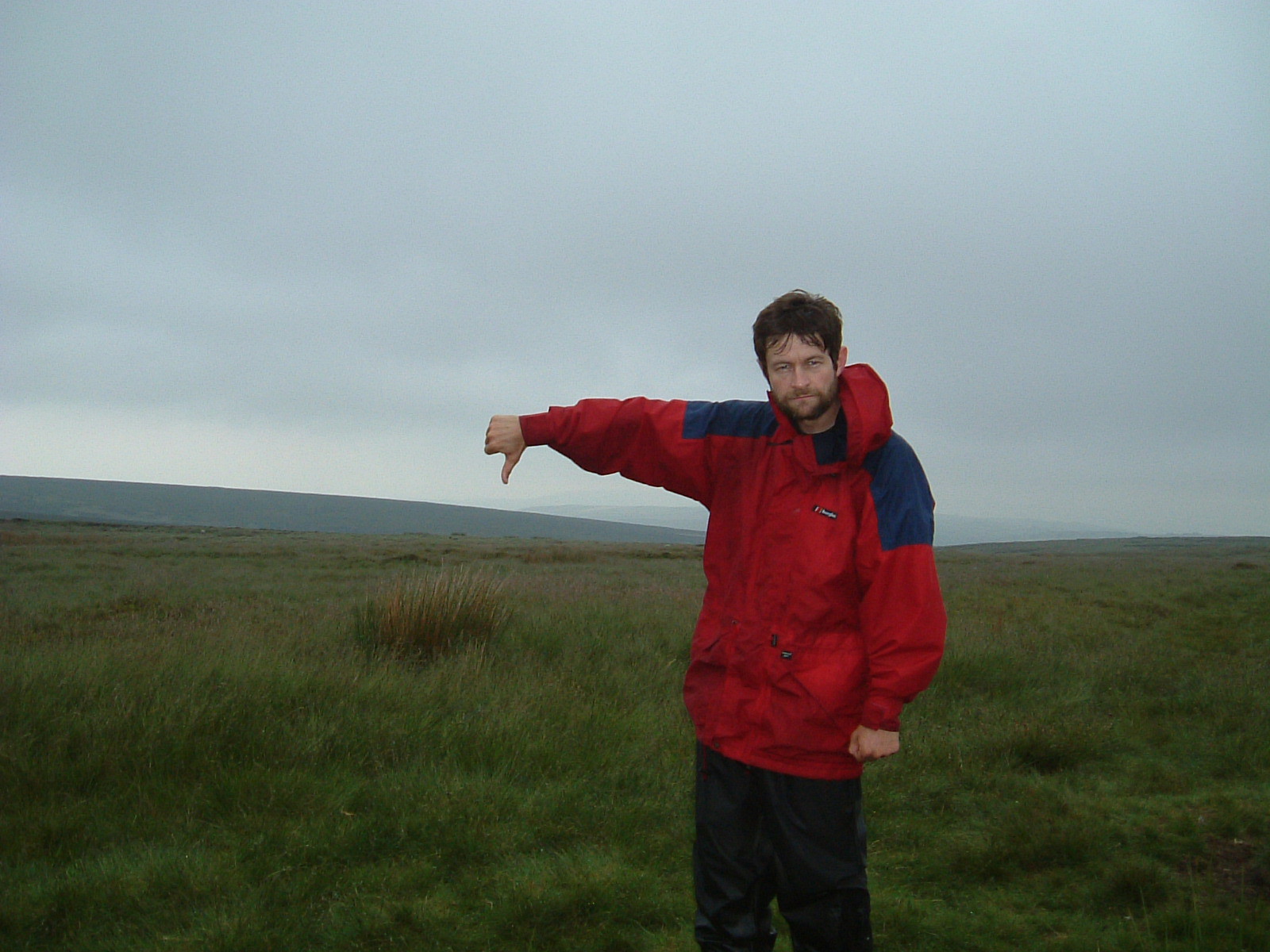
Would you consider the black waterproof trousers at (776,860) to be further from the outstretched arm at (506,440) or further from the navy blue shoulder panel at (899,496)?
the outstretched arm at (506,440)

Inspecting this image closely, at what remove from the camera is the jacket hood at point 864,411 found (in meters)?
2.25

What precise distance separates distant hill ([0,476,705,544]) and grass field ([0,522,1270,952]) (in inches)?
2592

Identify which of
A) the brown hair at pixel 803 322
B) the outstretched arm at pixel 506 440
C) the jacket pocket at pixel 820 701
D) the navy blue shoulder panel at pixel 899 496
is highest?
the brown hair at pixel 803 322

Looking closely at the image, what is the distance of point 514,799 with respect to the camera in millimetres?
4270

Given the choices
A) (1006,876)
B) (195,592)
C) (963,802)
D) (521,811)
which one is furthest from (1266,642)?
(195,592)

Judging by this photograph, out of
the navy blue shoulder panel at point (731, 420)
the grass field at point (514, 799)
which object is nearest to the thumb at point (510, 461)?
the navy blue shoulder panel at point (731, 420)

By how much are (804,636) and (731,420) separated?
2.45ft

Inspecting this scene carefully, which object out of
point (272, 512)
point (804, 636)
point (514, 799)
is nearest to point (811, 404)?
point (804, 636)

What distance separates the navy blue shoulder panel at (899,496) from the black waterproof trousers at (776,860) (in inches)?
29.3

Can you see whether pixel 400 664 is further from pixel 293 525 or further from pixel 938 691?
pixel 293 525

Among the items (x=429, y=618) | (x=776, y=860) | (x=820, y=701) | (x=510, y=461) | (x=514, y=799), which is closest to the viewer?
(x=820, y=701)

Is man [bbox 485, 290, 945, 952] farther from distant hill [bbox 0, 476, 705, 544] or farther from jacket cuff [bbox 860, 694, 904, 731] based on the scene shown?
distant hill [bbox 0, 476, 705, 544]

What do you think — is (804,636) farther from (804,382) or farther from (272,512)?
(272,512)

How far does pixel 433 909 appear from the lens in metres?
3.29
